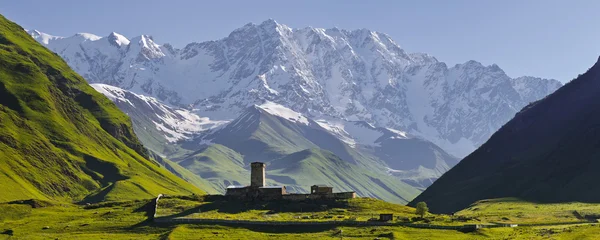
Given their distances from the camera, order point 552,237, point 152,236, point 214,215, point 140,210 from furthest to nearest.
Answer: point 140,210
point 214,215
point 152,236
point 552,237

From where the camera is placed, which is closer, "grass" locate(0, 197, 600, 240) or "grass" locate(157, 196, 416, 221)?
"grass" locate(0, 197, 600, 240)

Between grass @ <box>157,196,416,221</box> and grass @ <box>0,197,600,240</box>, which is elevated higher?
grass @ <box>157,196,416,221</box>

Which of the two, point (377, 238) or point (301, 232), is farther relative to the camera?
point (301, 232)

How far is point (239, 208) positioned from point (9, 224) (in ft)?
184

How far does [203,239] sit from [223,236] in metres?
5.39

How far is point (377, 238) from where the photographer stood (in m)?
153

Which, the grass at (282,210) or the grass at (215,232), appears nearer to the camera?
the grass at (215,232)

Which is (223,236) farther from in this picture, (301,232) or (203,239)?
(301,232)

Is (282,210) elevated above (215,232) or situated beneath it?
elevated above

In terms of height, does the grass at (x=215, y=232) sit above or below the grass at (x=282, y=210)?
below

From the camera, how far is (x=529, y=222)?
19912 cm

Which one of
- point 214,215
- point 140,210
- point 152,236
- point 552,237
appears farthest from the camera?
point 140,210

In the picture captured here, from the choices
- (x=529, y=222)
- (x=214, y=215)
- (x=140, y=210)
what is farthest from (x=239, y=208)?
(x=529, y=222)

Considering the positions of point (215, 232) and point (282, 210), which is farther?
point (282, 210)
